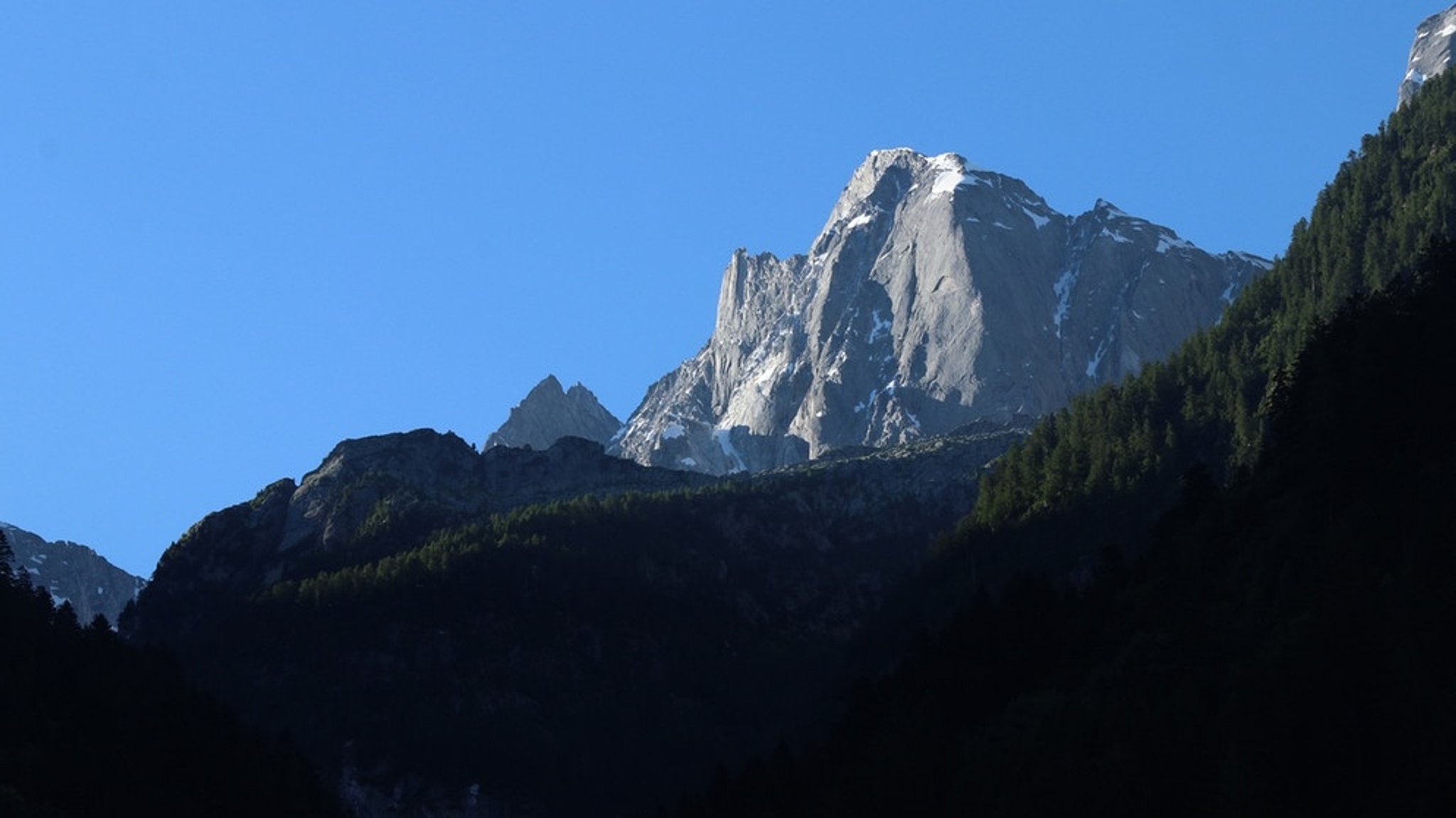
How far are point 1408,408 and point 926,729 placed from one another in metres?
29.8

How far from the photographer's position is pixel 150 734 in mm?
139875

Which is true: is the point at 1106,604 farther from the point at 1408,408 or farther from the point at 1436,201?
the point at 1436,201

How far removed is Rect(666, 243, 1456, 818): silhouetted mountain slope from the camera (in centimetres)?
8256

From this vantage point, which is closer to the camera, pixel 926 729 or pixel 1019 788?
pixel 1019 788

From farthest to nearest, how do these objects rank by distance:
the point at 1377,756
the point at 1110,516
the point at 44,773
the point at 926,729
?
the point at 1110,516 < the point at 44,773 < the point at 926,729 < the point at 1377,756

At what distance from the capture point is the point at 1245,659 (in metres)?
94.4

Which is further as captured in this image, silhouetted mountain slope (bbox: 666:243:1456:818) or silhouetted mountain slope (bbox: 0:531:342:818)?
silhouetted mountain slope (bbox: 0:531:342:818)

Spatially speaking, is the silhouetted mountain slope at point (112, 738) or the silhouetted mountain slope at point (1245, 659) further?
the silhouetted mountain slope at point (112, 738)

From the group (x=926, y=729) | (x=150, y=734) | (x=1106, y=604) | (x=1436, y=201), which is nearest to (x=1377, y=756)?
(x=926, y=729)

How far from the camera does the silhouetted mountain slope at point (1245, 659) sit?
82562 mm

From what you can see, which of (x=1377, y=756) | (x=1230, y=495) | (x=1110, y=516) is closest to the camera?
(x=1377, y=756)

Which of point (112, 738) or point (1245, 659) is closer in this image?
point (1245, 659)

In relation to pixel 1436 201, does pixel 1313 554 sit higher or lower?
lower

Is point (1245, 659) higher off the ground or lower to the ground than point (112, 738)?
higher
